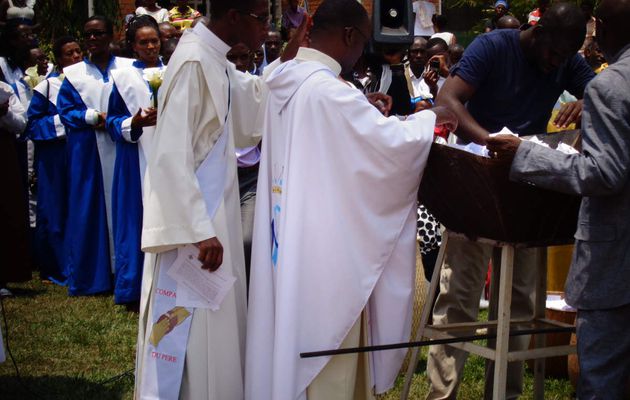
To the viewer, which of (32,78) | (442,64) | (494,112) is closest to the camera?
(494,112)

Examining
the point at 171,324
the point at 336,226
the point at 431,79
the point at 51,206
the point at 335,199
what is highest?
the point at 335,199

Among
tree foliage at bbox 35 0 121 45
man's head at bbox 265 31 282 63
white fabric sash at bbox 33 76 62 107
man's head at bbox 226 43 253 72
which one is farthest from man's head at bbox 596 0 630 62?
tree foliage at bbox 35 0 121 45

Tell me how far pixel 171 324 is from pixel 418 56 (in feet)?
23.1

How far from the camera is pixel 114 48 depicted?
1048 cm

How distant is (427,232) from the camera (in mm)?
6727

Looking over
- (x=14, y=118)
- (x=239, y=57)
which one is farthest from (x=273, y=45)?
(x=14, y=118)

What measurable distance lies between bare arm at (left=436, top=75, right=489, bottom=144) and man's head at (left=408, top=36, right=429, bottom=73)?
5.73 metres

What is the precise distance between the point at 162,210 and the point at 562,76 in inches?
91.2

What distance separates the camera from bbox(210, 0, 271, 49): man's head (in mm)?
4301

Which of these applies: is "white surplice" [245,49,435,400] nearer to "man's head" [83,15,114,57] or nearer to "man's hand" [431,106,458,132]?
"man's hand" [431,106,458,132]

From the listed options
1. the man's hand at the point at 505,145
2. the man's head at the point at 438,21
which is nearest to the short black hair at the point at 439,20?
the man's head at the point at 438,21

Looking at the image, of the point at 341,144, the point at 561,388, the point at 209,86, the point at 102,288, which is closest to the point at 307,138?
the point at 341,144

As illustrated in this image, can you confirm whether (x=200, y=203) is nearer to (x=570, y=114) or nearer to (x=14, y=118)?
(x=570, y=114)

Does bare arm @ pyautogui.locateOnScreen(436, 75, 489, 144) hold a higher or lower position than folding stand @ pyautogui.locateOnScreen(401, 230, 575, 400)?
higher
